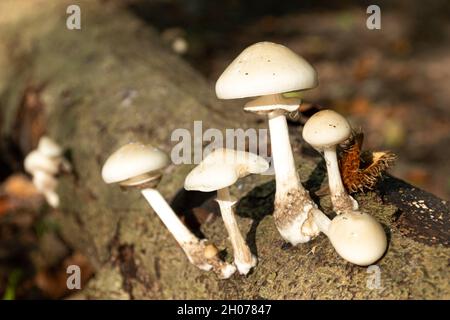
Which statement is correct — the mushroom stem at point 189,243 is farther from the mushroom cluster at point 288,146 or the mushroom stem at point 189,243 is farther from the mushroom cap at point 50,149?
the mushroom cap at point 50,149

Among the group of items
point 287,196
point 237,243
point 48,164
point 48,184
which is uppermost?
point 287,196

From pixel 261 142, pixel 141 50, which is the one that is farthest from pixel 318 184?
pixel 141 50

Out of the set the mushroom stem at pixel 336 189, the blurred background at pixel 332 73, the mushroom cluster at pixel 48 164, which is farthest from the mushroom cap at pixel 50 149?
the mushroom stem at pixel 336 189

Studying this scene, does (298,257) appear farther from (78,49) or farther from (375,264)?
(78,49)

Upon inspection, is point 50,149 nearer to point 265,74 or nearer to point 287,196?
point 287,196

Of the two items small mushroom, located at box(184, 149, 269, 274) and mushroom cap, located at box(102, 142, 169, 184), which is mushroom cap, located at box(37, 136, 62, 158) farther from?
small mushroom, located at box(184, 149, 269, 274)

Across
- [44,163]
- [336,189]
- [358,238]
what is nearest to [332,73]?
[44,163]
